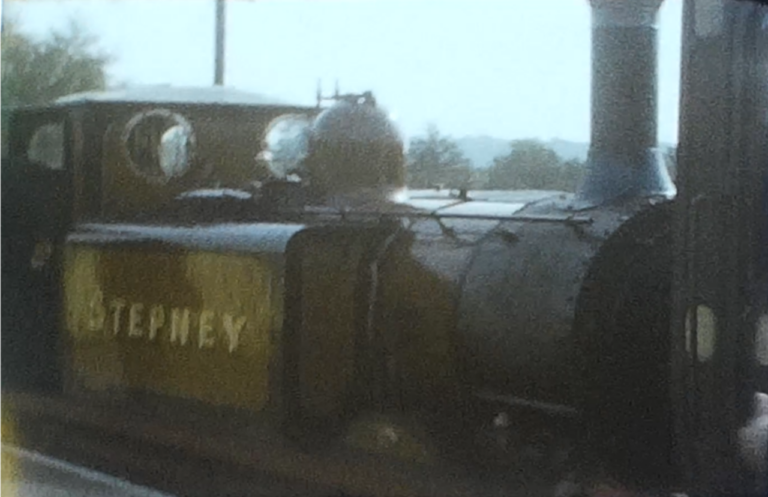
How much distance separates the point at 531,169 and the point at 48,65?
140 centimetres

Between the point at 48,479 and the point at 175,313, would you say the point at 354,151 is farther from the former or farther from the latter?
the point at 48,479

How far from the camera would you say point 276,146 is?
238cm

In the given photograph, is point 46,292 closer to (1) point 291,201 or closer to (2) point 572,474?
(1) point 291,201

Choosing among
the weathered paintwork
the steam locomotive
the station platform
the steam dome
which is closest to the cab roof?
the steam locomotive

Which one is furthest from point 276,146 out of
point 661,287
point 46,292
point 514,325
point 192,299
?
point 661,287

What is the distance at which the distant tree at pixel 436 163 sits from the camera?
169 cm

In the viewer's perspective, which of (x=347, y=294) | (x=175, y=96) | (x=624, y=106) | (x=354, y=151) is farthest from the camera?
(x=175, y=96)

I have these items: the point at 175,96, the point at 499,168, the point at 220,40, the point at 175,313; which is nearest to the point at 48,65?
the point at 175,96

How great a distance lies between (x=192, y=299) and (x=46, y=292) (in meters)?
0.61

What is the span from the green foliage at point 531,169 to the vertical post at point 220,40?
70 cm

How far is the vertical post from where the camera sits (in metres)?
2.11

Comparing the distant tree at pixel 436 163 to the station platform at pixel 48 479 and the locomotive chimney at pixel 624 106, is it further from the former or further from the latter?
the station platform at pixel 48 479

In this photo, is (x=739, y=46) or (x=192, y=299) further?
(x=192, y=299)

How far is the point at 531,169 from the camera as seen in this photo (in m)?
1.62
